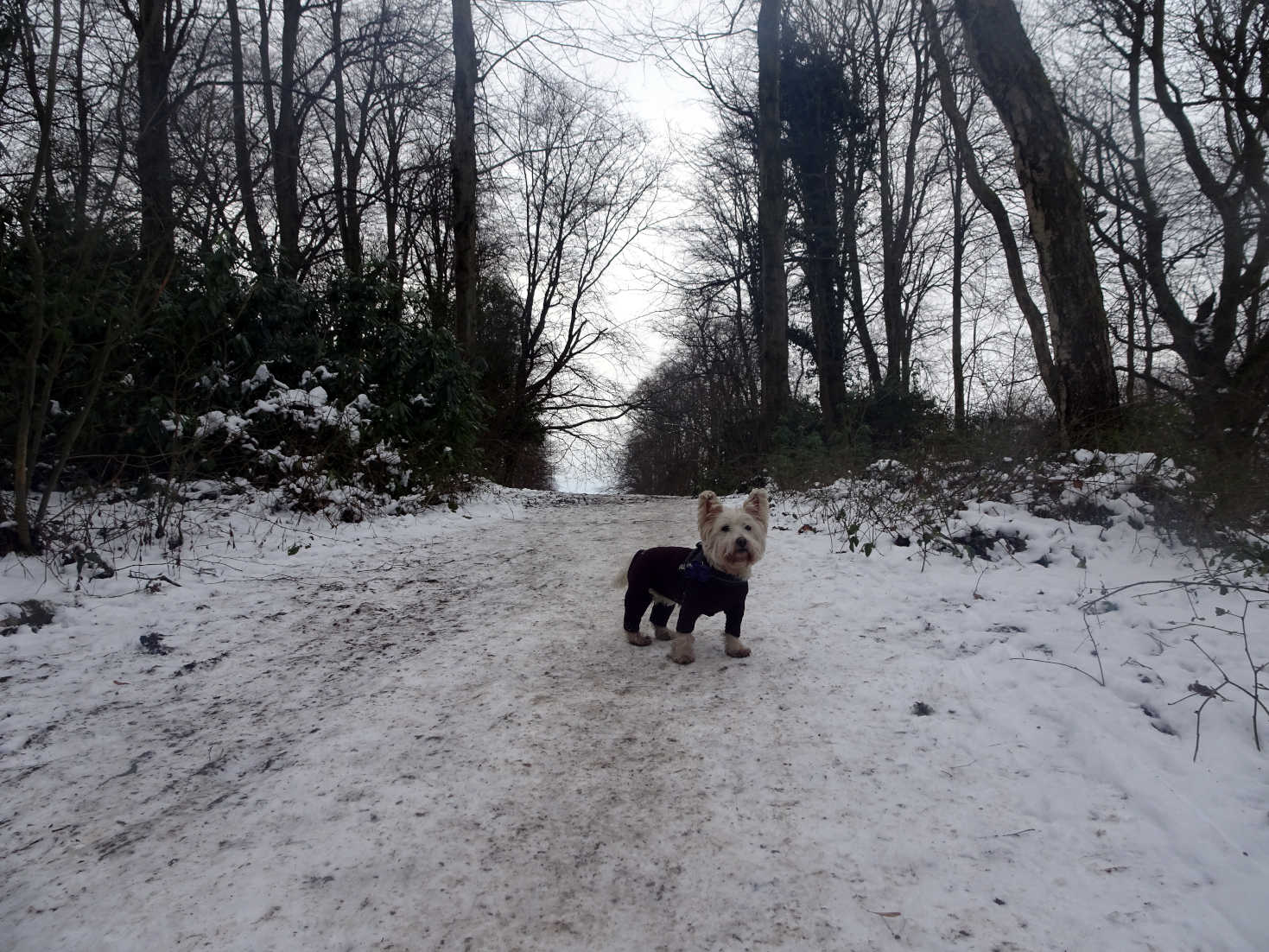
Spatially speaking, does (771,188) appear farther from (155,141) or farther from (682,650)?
(682,650)

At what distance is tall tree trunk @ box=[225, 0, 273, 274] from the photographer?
8594 millimetres

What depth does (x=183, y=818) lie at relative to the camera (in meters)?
2.30

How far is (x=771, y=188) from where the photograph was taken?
12.7m

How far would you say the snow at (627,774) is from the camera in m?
1.87

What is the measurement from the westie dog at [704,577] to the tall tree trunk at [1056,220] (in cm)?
526

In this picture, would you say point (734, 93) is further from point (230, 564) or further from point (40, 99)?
point (230, 564)

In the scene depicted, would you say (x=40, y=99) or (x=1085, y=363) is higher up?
(x=40, y=99)

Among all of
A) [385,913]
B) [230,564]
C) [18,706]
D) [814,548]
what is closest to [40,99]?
[230,564]

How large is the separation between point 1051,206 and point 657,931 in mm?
8474

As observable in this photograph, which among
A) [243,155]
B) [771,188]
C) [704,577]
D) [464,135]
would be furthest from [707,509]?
[464,135]

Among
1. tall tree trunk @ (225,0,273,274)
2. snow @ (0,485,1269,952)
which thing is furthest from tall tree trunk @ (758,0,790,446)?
snow @ (0,485,1269,952)

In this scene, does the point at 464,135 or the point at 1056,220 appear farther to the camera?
the point at 464,135

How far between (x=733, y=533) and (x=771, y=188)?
1076 centimetres

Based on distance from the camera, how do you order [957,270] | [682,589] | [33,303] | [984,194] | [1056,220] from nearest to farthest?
[682,589]
[33,303]
[1056,220]
[984,194]
[957,270]
